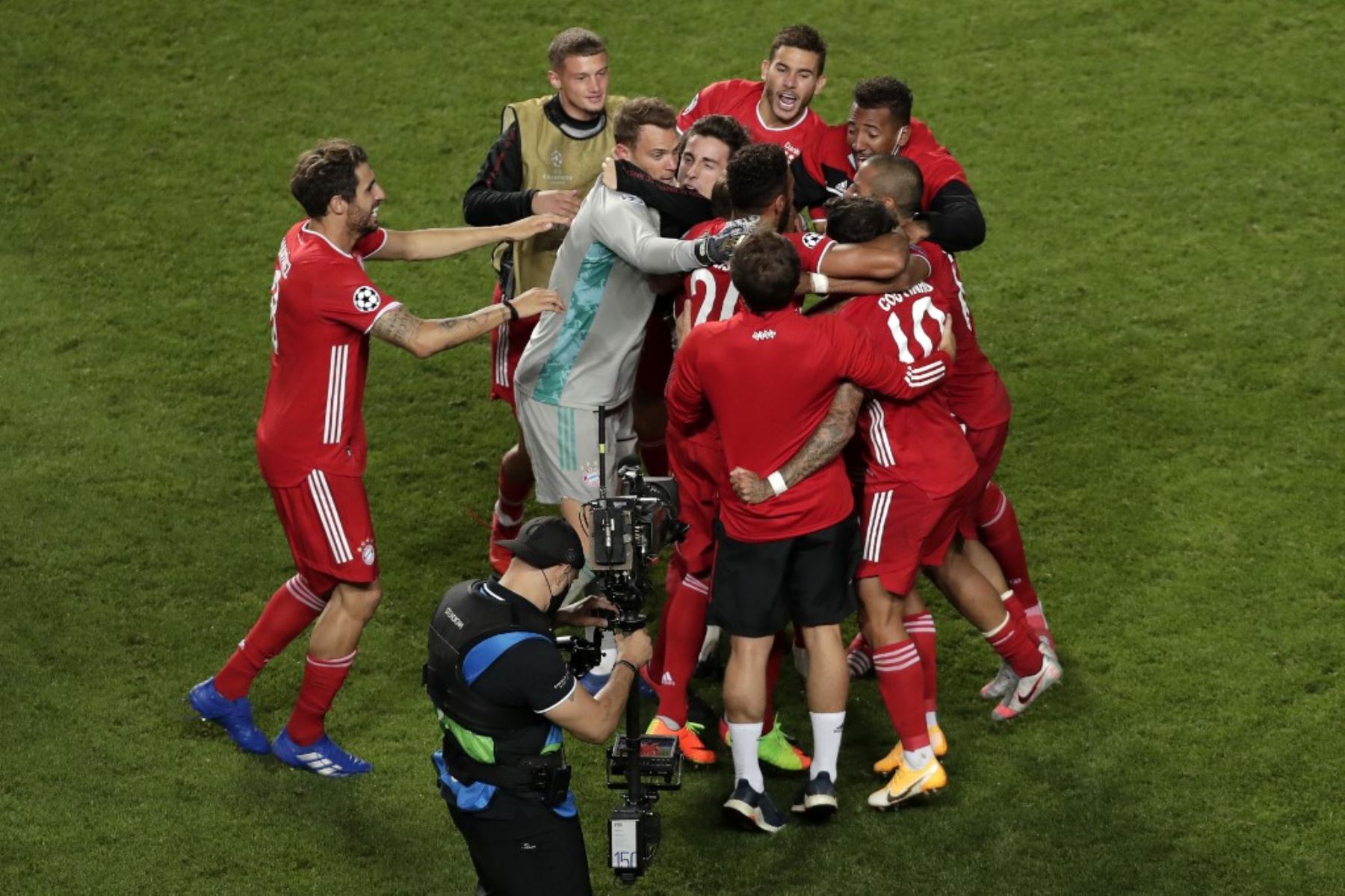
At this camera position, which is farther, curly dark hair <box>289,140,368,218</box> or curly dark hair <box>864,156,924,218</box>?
curly dark hair <box>864,156,924,218</box>

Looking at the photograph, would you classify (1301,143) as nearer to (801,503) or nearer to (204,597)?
(801,503)

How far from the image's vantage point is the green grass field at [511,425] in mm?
6379

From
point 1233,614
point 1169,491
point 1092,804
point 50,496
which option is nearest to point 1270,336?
point 1169,491

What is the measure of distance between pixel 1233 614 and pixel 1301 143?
4111 mm

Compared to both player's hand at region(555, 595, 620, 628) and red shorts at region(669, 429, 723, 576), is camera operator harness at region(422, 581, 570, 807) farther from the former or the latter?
red shorts at region(669, 429, 723, 576)

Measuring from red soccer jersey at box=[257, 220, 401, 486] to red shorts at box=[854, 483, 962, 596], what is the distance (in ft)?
5.84

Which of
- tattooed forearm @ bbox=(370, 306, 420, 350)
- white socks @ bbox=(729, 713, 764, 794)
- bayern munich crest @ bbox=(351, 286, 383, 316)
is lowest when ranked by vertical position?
white socks @ bbox=(729, 713, 764, 794)

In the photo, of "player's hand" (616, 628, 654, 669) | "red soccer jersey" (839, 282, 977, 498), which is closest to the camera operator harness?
"player's hand" (616, 628, 654, 669)

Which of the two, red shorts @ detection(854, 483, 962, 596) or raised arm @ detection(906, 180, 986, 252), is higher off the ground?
raised arm @ detection(906, 180, 986, 252)

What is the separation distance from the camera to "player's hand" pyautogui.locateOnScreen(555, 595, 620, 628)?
5555 millimetres

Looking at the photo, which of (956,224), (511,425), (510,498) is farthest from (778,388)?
(511,425)

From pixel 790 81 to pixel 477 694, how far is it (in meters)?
3.38

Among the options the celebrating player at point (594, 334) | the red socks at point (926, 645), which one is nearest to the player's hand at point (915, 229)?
the celebrating player at point (594, 334)

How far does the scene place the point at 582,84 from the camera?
24.5ft
